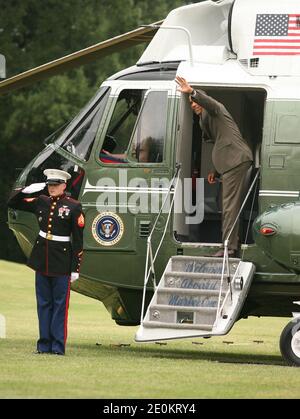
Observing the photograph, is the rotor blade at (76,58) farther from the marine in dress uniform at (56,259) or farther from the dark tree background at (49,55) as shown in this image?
the dark tree background at (49,55)

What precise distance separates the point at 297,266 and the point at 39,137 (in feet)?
108

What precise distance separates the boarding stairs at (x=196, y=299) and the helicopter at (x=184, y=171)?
0.02m

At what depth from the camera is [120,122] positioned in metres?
14.9

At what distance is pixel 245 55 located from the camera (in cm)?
1437

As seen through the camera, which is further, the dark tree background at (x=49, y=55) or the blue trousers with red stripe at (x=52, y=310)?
the dark tree background at (x=49, y=55)

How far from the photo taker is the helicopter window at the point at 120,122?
14617 mm

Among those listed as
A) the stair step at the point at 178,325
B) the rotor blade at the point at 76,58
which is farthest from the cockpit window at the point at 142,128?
the stair step at the point at 178,325

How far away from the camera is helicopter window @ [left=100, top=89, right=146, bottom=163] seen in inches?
575

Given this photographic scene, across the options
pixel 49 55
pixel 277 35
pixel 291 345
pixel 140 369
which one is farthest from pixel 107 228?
pixel 49 55

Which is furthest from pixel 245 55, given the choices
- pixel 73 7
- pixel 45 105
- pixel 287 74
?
pixel 73 7

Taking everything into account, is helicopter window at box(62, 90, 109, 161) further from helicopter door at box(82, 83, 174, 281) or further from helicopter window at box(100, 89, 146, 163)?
helicopter door at box(82, 83, 174, 281)

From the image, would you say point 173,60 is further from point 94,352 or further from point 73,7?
point 73,7

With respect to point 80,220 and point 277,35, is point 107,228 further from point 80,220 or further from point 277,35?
point 277,35

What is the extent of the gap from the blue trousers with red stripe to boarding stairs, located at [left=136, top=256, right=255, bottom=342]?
84 centimetres
